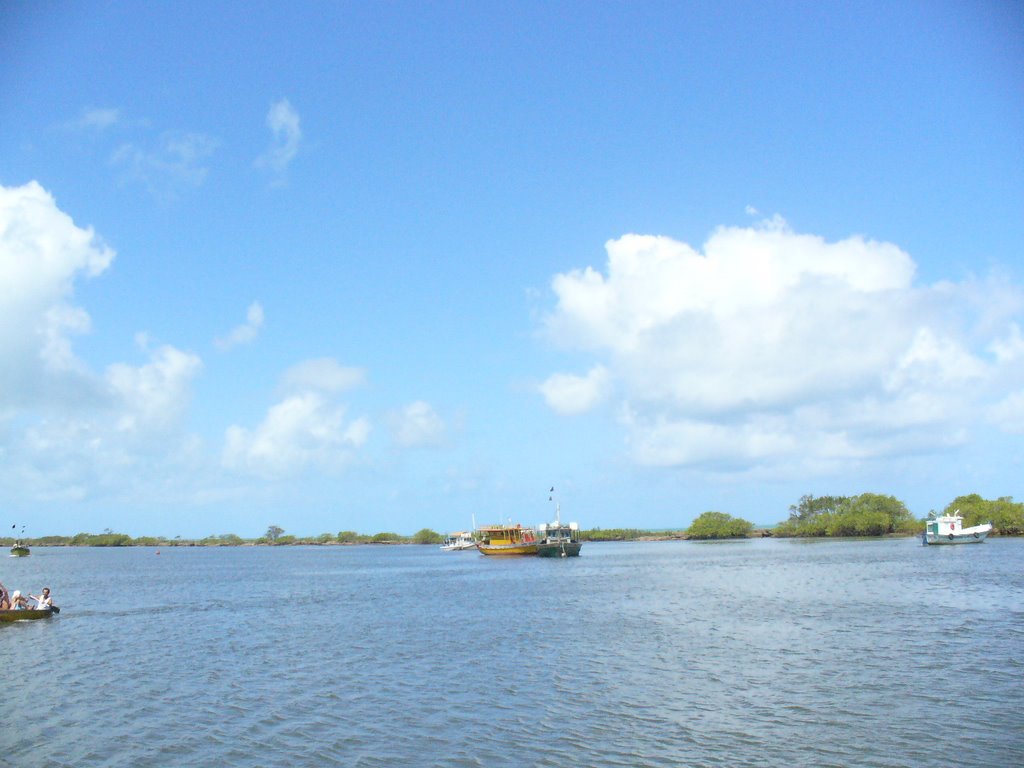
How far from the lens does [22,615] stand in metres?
42.2

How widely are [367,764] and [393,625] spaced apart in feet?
77.4

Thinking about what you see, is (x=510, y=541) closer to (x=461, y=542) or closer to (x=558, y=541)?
(x=558, y=541)

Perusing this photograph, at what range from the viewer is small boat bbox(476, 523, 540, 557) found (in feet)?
376

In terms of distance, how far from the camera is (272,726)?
20.5 metres

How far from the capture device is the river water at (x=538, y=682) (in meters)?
17.9

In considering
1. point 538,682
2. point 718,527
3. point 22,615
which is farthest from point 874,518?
point 22,615

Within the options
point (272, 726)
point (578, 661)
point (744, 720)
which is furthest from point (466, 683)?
point (744, 720)

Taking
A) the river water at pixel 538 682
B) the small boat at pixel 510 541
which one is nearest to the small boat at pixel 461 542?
the small boat at pixel 510 541

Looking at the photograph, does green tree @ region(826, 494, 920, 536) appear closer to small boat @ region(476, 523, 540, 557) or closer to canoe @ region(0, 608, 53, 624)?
small boat @ region(476, 523, 540, 557)

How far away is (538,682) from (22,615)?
113ft

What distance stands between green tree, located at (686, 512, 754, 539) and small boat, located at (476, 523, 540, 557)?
266ft

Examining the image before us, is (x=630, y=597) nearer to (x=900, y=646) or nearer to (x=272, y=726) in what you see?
(x=900, y=646)

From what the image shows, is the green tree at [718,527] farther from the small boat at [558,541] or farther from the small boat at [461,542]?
the small boat at [558,541]

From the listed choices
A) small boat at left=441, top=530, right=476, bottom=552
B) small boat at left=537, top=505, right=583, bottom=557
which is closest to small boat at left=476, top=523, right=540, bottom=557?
small boat at left=537, top=505, right=583, bottom=557
